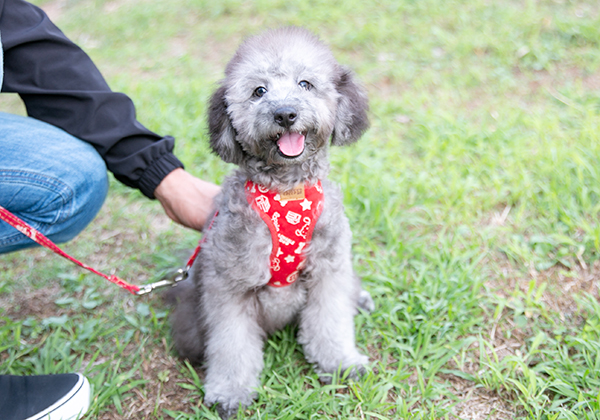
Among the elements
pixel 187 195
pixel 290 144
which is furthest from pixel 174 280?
pixel 290 144

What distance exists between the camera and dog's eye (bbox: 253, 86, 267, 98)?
6.66ft

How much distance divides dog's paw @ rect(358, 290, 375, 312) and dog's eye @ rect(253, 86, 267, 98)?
1222 mm

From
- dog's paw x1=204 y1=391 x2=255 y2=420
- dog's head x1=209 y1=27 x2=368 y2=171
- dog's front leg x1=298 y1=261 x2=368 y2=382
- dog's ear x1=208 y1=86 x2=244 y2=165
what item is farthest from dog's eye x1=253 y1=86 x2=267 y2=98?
dog's paw x1=204 y1=391 x2=255 y2=420

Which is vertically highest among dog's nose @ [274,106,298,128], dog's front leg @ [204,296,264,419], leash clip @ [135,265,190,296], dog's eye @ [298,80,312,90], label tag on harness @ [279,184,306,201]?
dog's eye @ [298,80,312,90]

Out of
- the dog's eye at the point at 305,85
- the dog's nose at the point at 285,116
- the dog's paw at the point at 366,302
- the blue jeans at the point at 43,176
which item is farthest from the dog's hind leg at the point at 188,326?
the dog's eye at the point at 305,85

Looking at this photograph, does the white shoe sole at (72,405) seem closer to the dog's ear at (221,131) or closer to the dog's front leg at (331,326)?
the dog's front leg at (331,326)

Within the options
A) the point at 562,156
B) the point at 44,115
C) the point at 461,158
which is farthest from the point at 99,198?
the point at 562,156

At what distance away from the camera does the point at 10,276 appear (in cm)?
303

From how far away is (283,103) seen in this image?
190 centimetres

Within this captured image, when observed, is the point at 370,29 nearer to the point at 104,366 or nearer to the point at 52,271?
the point at 52,271

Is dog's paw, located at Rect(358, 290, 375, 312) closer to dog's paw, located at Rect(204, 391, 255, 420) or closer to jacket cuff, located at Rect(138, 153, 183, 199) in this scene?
dog's paw, located at Rect(204, 391, 255, 420)

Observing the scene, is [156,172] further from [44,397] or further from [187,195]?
[44,397]

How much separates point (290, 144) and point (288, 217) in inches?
12.0

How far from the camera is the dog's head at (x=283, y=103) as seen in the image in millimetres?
1925
